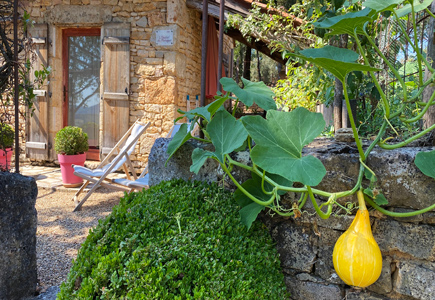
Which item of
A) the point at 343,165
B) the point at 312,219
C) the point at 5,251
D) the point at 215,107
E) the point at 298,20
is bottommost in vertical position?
the point at 5,251

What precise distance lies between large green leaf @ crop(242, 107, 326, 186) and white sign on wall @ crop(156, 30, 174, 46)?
16.9ft

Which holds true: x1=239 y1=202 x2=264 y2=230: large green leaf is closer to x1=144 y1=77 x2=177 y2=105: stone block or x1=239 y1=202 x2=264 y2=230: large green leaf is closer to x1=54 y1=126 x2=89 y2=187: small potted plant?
x1=54 y1=126 x2=89 y2=187: small potted plant

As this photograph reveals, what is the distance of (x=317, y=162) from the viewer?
37.7 inches

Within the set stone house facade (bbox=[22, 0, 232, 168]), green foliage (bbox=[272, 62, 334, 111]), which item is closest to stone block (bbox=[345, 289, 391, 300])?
green foliage (bbox=[272, 62, 334, 111])

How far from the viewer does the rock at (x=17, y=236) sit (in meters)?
1.87

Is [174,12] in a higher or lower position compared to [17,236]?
higher

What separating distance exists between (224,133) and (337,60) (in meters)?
0.45

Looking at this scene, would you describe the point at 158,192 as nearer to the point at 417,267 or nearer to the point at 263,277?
the point at 263,277

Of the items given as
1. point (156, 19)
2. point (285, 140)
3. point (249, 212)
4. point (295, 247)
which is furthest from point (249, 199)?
point (156, 19)

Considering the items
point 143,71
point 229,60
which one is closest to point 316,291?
point 143,71

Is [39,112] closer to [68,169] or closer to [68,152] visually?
[68,152]

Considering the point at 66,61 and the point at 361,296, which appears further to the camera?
the point at 66,61

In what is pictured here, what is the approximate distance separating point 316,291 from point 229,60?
8.74 m

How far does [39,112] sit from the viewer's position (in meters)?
6.48
